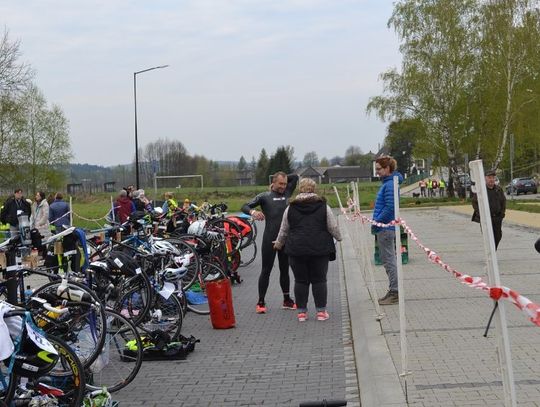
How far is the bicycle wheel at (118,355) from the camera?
6141mm

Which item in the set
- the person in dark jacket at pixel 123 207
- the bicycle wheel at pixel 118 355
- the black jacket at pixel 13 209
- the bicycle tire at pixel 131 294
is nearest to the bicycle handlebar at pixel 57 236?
the bicycle tire at pixel 131 294

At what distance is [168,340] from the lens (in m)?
7.45

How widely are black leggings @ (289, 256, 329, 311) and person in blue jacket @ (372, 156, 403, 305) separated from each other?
0.88m

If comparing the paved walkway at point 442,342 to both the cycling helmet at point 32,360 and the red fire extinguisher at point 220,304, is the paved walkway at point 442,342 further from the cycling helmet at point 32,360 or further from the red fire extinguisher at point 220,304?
the cycling helmet at point 32,360

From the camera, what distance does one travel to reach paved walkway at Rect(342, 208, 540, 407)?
17.3ft

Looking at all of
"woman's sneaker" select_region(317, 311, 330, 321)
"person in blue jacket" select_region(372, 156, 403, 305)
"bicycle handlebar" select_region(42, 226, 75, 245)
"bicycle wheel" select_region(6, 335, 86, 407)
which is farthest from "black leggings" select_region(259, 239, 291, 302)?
"bicycle wheel" select_region(6, 335, 86, 407)

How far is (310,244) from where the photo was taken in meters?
8.75

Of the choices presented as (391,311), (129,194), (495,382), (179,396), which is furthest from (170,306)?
(129,194)

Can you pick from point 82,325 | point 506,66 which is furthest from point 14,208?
point 506,66

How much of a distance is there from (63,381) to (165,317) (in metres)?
2.92

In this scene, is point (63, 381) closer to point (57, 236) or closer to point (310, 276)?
point (57, 236)

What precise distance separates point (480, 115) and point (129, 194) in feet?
101

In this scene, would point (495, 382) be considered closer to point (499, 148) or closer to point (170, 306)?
point (170, 306)

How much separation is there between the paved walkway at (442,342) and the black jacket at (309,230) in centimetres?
90
